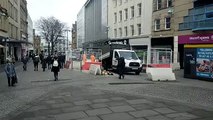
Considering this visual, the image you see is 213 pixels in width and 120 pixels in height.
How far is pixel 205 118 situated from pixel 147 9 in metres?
33.1

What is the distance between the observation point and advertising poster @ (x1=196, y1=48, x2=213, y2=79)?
64.4 feet

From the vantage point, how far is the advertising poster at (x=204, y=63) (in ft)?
64.4

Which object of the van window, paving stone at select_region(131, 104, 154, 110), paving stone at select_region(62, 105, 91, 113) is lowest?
paving stone at select_region(62, 105, 91, 113)

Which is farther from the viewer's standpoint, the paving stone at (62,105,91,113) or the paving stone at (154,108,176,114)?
the paving stone at (62,105,91,113)

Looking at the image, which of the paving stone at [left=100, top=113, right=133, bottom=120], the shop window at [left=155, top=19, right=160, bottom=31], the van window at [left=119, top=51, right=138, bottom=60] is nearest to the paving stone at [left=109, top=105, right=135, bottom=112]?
the paving stone at [left=100, top=113, right=133, bottom=120]

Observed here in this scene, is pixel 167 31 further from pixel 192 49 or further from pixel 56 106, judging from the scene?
pixel 56 106

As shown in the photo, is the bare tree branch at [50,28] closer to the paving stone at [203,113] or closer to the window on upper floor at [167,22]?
the window on upper floor at [167,22]

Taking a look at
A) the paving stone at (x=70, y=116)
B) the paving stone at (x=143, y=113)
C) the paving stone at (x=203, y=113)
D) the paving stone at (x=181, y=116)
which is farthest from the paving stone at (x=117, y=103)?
the paving stone at (x=203, y=113)

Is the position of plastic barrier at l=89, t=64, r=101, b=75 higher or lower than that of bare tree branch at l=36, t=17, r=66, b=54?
lower

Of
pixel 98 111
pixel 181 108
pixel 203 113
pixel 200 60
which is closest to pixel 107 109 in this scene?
pixel 98 111

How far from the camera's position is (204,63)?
2008cm

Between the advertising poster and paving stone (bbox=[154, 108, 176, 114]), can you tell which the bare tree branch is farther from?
paving stone (bbox=[154, 108, 176, 114])

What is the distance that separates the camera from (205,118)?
8078 millimetres

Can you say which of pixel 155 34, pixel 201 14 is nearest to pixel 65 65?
pixel 155 34
